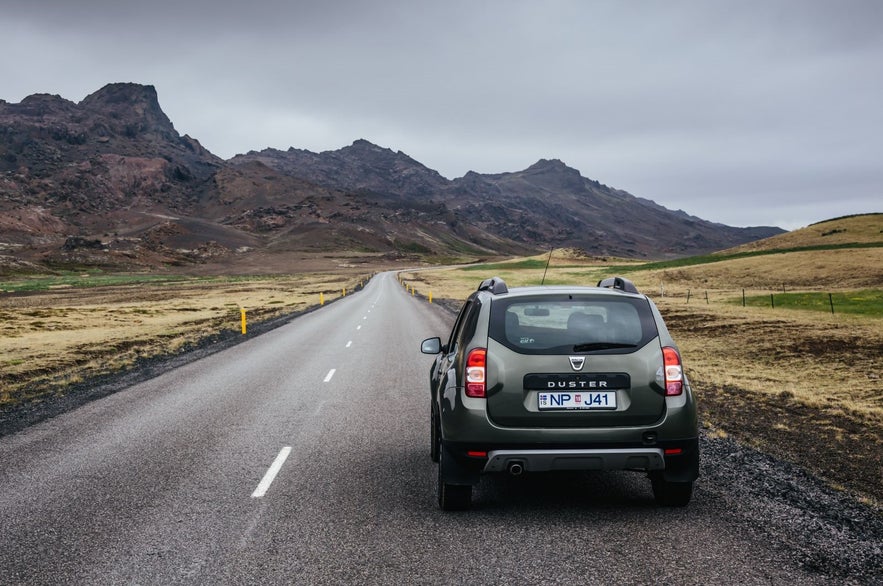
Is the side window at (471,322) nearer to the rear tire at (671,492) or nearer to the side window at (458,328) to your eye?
the side window at (458,328)

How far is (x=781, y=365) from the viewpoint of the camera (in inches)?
595

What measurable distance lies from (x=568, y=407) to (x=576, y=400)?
87 millimetres

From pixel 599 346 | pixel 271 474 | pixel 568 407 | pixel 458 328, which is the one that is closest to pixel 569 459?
pixel 568 407

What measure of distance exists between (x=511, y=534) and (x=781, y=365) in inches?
485

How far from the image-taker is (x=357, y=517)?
5.57 metres

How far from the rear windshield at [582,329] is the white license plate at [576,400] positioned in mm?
342

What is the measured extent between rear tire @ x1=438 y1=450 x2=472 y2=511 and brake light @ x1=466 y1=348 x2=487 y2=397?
0.61 meters

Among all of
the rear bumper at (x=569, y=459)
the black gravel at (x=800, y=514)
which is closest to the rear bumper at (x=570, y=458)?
the rear bumper at (x=569, y=459)

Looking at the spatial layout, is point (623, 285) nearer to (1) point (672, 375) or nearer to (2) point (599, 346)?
(2) point (599, 346)

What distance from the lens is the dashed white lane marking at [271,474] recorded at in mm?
6262

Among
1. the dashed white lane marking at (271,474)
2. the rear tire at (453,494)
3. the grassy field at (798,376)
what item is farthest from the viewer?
the grassy field at (798,376)

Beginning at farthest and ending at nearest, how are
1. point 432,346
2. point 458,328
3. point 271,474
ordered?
1. point 432,346
2. point 458,328
3. point 271,474

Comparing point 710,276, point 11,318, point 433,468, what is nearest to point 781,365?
point 433,468

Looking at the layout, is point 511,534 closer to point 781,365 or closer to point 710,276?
point 781,365
